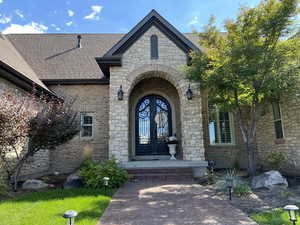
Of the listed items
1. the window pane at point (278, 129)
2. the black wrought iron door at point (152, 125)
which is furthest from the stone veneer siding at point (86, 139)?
the window pane at point (278, 129)

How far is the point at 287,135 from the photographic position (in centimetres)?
→ 796

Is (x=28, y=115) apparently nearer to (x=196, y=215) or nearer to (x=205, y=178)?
(x=196, y=215)

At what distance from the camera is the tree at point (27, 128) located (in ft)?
17.7

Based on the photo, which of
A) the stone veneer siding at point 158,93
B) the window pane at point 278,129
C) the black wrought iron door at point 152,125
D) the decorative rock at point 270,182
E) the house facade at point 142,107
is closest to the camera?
the decorative rock at point 270,182

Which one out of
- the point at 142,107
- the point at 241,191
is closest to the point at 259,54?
the point at 241,191

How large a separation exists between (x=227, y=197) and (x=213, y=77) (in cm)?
379

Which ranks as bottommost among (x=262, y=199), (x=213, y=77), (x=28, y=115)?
(x=262, y=199)

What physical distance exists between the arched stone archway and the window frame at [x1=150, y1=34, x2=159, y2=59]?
48 centimetres

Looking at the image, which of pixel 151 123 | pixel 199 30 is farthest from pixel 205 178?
pixel 199 30

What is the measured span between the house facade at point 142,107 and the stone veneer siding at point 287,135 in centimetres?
4

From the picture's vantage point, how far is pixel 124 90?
28.1ft

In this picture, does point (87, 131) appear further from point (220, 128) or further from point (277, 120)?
point (277, 120)

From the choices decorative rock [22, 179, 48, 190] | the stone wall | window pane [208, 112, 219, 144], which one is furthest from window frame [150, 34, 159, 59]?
decorative rock [22, 179, 48, 190]

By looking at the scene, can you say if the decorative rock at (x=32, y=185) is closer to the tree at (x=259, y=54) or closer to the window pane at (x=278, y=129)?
the tree at (x=259, y=54)
